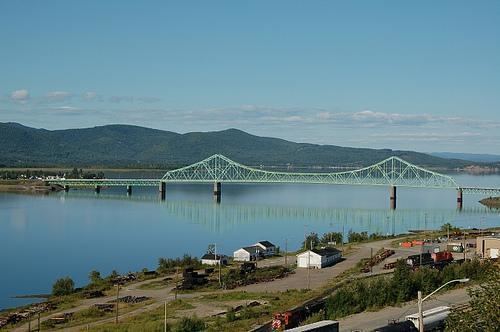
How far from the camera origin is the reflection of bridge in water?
44975mm

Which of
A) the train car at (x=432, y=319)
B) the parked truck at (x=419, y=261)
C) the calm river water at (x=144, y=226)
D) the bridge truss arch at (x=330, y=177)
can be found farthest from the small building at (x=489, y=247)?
the bridge truss arch at (x=330, y=177)

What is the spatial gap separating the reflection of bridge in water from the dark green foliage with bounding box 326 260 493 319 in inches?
823

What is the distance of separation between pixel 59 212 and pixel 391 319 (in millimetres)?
39412

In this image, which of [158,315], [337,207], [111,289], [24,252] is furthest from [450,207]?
[158,315]

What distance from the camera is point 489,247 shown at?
80.7ft

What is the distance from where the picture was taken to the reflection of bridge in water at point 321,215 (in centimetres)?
4497

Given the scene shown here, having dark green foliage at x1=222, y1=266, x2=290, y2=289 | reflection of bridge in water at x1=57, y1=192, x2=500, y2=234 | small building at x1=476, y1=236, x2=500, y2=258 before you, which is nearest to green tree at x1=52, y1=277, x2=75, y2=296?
dark green foliage at x1=222, y1=266, x2=290, y2=289

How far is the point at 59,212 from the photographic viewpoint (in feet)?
167

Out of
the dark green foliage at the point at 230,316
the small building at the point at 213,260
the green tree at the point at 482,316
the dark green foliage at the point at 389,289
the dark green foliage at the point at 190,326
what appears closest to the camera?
the green tree at the point at 482,316

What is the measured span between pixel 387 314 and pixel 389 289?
4.77ft

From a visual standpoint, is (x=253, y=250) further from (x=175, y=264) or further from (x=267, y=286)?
(x=267, y=286)

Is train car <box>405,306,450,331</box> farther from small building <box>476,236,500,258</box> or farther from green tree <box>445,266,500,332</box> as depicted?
small building <box>476,236,500,258</box>

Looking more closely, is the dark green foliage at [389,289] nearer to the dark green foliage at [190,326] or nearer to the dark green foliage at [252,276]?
the dark green foliage at [190,326]

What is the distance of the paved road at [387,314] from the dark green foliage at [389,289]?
0.31 m
